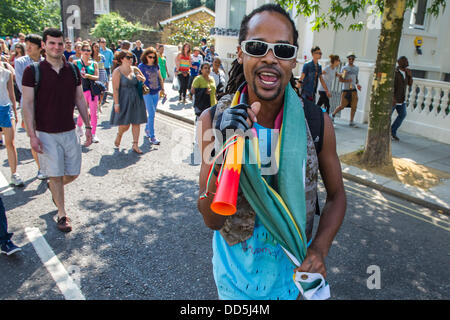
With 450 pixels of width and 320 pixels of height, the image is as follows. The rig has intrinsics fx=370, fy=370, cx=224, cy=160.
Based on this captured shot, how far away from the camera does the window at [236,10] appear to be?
19.4 m

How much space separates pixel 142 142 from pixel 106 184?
2.73 metres

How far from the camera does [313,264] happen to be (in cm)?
147

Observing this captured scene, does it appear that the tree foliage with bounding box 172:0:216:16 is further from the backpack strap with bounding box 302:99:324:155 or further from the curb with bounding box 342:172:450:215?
the backpack strap with bounding box 302:99:324:155

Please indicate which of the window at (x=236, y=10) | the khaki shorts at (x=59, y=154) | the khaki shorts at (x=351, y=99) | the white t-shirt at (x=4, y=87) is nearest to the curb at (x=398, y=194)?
the khaki shorts at (x=351, y=99)

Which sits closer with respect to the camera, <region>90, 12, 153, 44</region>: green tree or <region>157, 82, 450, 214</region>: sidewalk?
<region>157, 82, 450, 214</region>: sidewalk

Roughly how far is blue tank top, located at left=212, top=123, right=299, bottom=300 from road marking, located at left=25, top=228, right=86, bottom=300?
2066 mm

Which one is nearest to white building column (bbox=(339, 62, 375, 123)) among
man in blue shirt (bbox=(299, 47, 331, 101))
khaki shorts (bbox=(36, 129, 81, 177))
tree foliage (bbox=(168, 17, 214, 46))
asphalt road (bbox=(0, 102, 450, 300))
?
man in blue shirt (bbox=(299, 47, 331, 101))

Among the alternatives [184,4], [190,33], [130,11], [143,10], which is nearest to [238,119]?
[190,33]

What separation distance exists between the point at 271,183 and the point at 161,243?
2.90 meters

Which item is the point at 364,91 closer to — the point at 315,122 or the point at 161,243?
the point at 161,243

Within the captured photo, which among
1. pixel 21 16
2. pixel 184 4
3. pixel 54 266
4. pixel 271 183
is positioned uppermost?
pixel 184 4

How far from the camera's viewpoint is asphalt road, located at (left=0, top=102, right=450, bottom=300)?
3.41m
